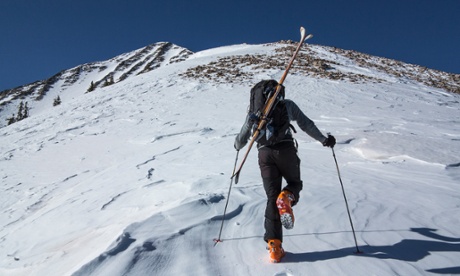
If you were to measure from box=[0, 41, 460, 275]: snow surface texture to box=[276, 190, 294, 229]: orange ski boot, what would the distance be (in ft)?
1.30

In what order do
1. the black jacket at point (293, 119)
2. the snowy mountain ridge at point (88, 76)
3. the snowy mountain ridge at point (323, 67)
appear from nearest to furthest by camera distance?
the black jacket at point (293, 119), the snowy mountain ridge at point (323, 67), the snowy mountain ridge at point (88, 76)

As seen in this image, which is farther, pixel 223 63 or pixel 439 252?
pixel 223 63

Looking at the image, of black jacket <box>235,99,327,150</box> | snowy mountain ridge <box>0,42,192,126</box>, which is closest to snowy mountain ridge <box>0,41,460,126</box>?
black jacket <box>235,99,327,150</box>

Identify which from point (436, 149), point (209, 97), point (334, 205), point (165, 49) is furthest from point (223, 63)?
point (165, 49)

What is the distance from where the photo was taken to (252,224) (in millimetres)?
3836

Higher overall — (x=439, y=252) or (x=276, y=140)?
(x=276, y=140)

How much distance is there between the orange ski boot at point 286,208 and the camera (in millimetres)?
2857

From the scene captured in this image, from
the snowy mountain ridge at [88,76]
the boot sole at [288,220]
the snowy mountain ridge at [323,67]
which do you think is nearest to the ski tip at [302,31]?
the boot sole at [288,220]

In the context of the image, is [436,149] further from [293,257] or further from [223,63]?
[223,63]

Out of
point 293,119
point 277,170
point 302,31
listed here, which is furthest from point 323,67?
point 277,170

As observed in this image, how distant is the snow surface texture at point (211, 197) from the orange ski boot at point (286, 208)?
397 millimetres

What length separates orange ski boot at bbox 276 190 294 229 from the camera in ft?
9.37

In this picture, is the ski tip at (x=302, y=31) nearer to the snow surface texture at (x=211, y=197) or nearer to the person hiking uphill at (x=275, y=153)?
the person hiking uphill at (x=275, y=153)

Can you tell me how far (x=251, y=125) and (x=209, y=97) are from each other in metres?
13.5
